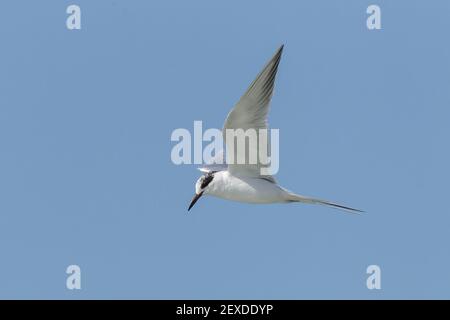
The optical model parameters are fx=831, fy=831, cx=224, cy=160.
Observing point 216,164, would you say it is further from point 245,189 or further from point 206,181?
point 245,189

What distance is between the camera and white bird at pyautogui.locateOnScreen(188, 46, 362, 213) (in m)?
9.14

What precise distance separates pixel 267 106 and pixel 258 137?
48 cm

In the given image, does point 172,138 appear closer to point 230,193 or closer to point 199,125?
point 199,125

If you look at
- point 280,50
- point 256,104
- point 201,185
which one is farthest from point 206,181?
point 280,50

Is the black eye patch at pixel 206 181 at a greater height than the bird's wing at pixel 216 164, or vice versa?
the bird's wing at pixel 216 164

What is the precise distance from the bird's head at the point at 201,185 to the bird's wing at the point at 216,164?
0.36m

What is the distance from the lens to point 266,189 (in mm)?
10109

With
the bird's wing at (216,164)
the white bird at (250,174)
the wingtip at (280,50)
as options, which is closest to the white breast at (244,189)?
the white bird at (250,174)

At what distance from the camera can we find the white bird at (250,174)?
914 centimetres

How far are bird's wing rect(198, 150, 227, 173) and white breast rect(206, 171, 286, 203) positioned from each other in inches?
22.3

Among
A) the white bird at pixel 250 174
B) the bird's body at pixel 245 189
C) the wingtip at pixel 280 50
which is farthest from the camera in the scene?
the bird's body at pixel 245 189

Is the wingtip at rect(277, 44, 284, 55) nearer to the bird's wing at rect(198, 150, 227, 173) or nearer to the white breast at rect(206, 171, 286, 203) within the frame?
the white breast at rect(206, 171, 286, 203)

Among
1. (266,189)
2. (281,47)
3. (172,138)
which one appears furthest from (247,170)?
(281,47)

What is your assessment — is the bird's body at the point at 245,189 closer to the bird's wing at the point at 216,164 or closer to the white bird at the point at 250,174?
the white bird at the point at 250,174
